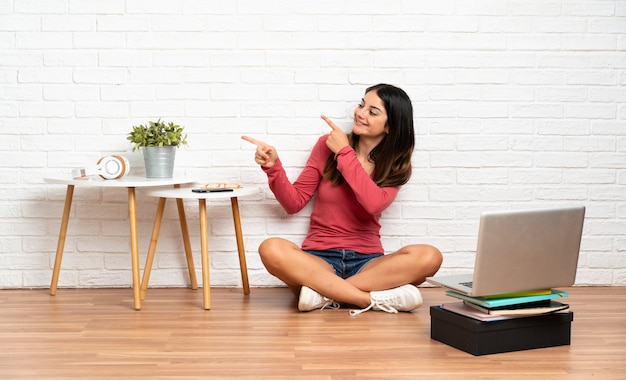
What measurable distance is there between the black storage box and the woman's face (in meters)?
0.87

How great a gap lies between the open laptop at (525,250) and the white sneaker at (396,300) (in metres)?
0.46

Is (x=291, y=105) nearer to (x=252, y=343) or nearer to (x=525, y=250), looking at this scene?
(x=252, y=343)

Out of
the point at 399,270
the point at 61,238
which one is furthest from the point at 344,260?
the point at 61,238

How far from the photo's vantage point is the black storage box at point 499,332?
2242 millimetres

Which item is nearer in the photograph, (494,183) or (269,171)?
(269,171)

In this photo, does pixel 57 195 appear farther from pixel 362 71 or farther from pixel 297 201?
pixel 362 71

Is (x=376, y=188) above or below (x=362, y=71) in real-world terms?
below

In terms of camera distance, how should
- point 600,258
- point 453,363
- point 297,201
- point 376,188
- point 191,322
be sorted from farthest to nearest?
point 600,258 < point 297,201 < point 376,188 < point 191,322 < point 453,363

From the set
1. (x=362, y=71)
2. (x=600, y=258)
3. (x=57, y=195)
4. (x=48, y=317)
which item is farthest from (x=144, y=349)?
(x=600, y=258)

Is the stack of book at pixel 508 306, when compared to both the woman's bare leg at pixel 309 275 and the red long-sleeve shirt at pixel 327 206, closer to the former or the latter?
the woman's bare leg at pixel 309 275

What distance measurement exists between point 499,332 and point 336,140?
101 cm

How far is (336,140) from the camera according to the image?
2.93 metres

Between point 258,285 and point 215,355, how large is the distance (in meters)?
1.04

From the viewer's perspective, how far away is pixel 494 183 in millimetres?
3252
